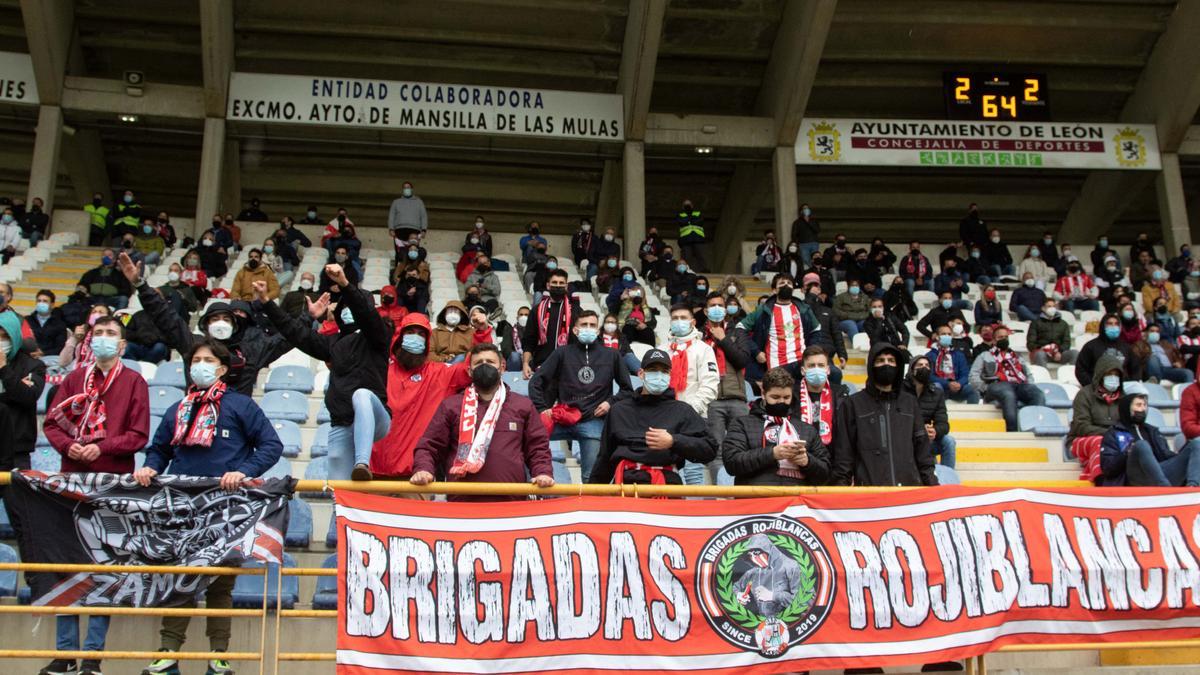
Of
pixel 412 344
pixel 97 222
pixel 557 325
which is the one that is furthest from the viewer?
pixel 97 222

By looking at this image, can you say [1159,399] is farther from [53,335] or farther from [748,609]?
[53,335]

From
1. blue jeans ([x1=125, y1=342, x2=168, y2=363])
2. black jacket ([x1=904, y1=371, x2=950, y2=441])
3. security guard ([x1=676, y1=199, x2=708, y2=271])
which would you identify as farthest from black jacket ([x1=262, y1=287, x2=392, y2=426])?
security guard ([x1=676, y1=199, x2=708, y2=271])

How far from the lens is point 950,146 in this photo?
20.6 m

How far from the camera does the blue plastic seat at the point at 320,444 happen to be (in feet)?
24.7

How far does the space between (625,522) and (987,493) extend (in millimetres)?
1789

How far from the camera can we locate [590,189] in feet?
79.5

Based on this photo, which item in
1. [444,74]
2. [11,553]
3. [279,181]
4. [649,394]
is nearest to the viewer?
[11,553]

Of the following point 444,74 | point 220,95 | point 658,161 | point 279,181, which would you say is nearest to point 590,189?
point 658,161

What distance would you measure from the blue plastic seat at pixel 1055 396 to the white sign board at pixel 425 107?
1111 cm

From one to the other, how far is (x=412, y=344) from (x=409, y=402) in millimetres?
341

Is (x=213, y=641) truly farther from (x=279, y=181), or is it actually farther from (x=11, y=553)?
(x=279, y=181)

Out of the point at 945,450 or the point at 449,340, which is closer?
the point at 945,450

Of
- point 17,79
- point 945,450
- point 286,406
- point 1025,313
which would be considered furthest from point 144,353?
point 1025,313

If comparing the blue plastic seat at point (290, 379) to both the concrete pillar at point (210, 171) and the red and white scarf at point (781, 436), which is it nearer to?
the red and white scarf at point (781, 436)
